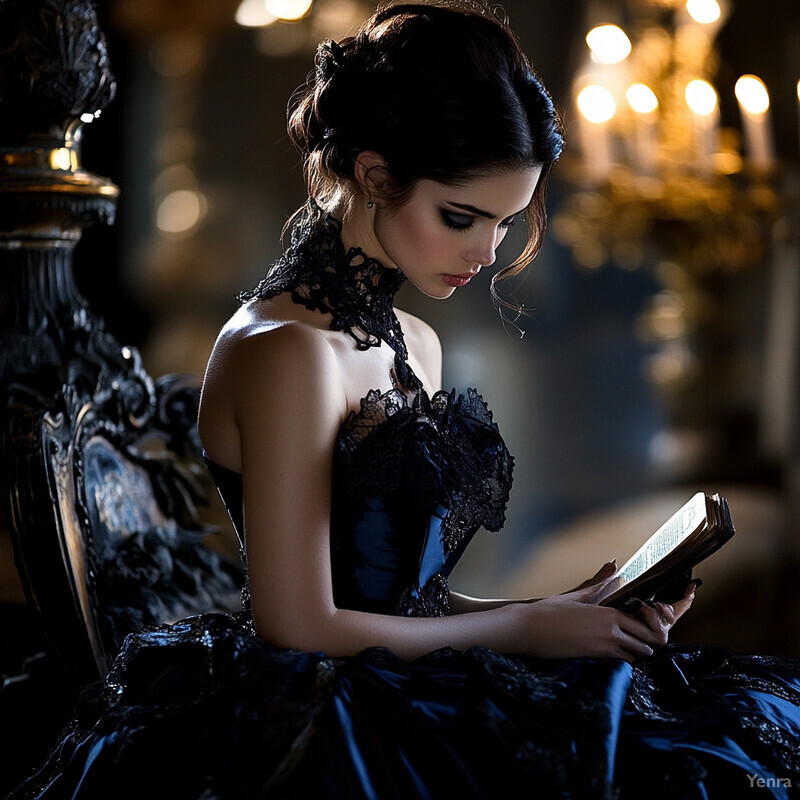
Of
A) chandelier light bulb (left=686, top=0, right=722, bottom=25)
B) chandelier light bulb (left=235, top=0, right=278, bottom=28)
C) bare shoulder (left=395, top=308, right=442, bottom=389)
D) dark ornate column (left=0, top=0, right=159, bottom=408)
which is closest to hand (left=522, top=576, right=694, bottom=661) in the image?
bare shoulder (left=395, top=308, right=442, bottom=389)

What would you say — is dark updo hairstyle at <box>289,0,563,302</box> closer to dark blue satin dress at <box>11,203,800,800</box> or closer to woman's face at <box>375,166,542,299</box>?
woman's face at <box>375,166,542,299</box>

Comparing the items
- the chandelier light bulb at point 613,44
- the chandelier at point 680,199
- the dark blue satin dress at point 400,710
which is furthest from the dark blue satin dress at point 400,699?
the chandelier light bulb at point 613,44

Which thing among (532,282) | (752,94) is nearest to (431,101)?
(752,94)

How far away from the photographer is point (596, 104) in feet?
11.3

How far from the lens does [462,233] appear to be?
147cm

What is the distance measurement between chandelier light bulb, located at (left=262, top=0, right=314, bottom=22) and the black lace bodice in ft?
8.90

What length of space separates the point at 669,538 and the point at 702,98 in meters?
2.34

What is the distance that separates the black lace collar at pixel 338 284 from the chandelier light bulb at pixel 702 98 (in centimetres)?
214

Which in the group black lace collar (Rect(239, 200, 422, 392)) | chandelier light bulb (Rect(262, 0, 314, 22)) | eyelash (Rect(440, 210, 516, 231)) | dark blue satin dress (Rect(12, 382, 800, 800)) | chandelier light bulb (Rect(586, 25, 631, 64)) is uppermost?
chandelier light bulb (Rect(262, 0, 314, 22))

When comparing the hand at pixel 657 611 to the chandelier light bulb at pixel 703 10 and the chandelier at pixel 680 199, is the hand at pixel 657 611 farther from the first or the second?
the chandelier light bulb at pixel 703 10

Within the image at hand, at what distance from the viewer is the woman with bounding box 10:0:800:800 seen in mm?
1203

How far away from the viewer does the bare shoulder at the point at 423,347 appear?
5.83 feet

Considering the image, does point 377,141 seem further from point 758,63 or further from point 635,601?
point 758,63

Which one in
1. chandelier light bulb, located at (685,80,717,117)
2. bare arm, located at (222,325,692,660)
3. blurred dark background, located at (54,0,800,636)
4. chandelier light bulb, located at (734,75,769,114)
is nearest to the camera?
bare arm, located at (222,325,692,660)
